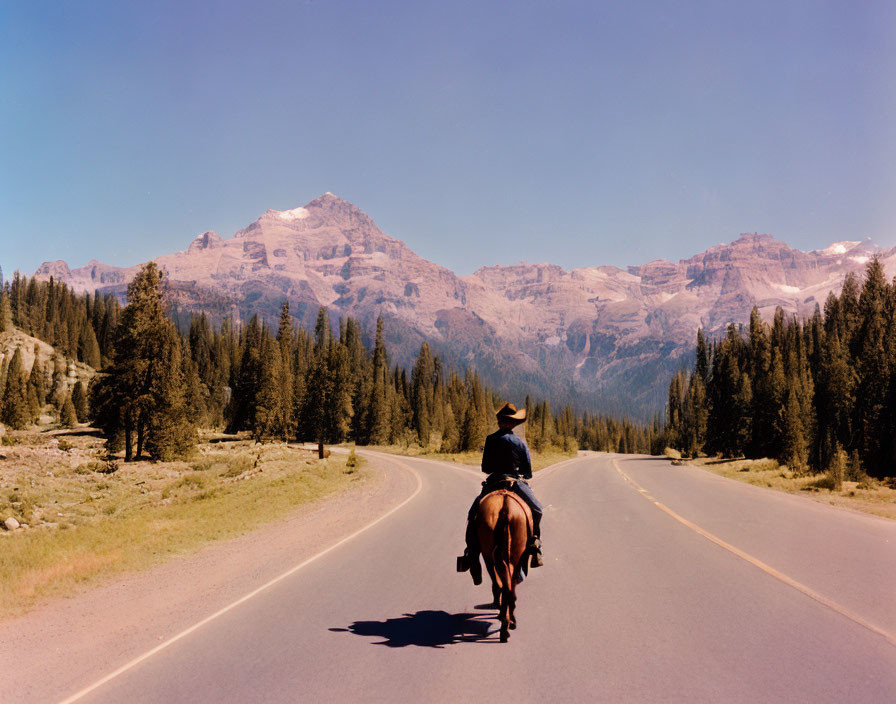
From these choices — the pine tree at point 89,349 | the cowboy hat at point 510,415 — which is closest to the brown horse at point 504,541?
the cowboy hat at point 510,415

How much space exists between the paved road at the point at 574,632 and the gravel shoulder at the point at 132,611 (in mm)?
474

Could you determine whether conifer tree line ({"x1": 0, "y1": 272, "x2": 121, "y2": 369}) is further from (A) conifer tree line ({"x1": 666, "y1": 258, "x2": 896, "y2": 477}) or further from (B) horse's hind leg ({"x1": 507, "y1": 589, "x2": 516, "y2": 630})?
(B) horse's hind leg ({"x1": 507, "y1": 589, "x2": 516, "y2": 630})

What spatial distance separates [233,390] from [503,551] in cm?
11953

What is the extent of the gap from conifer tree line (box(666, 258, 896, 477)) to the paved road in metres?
21.4

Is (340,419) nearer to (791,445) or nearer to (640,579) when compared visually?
(791,445)

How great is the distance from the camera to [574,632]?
269 inches

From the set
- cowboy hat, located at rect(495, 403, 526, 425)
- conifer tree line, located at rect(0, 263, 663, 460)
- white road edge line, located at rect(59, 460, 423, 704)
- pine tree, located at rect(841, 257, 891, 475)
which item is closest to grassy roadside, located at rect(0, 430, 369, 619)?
white road edge line, located at rect(59, 460, 423, 704)

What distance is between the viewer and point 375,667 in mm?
5863

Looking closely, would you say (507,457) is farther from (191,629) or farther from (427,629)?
(191,629)

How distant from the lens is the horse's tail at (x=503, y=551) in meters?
6.80

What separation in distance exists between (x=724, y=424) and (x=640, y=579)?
72.7 meters

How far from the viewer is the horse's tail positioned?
22.3 feet

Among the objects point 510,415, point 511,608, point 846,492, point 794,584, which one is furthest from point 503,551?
point 846,492

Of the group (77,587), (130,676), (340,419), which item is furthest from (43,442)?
(130,676)
